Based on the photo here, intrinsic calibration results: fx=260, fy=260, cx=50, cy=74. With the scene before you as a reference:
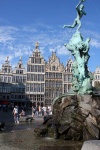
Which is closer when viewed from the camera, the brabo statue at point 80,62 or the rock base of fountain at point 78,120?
the rock base of fountain at point 78,120

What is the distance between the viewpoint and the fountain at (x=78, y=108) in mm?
13625

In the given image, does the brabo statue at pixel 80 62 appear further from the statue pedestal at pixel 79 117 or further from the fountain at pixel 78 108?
the statue pedestal at pixel 79 117

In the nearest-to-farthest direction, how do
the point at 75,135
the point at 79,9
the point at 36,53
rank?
the point at 75,135 < the point at 79,9 < the point at 36,53

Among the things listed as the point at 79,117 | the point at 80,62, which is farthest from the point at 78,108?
the point at 80,62

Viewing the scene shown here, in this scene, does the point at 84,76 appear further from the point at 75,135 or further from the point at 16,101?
the point at 16,101

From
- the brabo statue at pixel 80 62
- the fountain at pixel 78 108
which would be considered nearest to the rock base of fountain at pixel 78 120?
the fountain at pixel 78 108

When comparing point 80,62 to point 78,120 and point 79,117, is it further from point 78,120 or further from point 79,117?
point 78,120

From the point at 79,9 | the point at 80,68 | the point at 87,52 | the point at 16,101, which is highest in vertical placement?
the point at 79,9

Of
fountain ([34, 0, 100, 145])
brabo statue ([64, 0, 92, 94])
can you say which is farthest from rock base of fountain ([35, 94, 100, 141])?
brabo statue ([64, 0, 92, 94])

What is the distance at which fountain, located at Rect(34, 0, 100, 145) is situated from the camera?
44.7 ft

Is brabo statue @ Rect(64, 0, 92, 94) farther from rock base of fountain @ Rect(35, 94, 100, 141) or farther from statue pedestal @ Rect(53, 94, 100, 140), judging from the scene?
rock base of fountain @ Rect(35, 94, 100, 141)

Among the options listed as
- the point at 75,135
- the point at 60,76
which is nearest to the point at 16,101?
the point at 60,76

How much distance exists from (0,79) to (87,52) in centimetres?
5224

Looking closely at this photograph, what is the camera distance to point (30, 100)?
67062 millimetres
